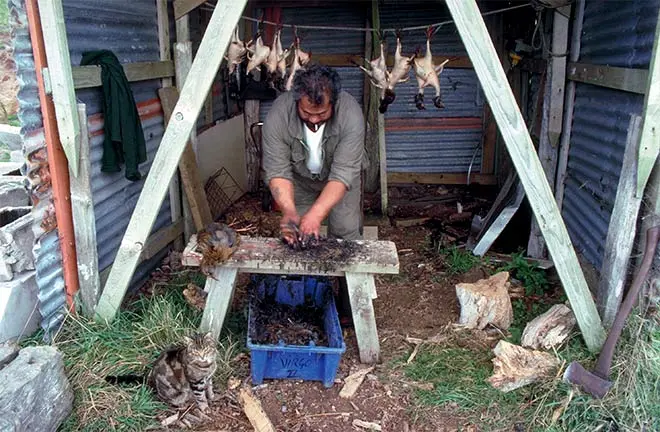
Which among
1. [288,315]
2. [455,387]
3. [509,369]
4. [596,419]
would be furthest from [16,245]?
[596,419]

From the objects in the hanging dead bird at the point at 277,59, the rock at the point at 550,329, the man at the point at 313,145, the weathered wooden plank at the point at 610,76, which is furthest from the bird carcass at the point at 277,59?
the rock at the point at 550,329

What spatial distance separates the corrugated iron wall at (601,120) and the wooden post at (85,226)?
365cm

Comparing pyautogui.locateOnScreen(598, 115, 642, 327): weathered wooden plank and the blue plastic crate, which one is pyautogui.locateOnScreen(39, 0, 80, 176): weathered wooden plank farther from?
pyautogui.locateOnScreen(598, 115, 642, 327): weathered wooden plank

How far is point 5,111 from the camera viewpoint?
962 cm

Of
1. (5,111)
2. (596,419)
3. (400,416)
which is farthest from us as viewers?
(5,111)

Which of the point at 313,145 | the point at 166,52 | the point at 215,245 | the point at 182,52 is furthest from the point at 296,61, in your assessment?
the point at 215,245

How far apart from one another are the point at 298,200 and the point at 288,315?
3.23 ft

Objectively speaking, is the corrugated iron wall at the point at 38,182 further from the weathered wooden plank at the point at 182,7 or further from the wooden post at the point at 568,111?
the wooden post at the point at 568,111

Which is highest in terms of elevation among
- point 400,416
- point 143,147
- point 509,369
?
point 143,147

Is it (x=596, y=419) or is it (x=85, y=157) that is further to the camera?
(x=85, y=157)

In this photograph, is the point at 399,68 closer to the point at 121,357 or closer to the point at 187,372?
the point at 187,372

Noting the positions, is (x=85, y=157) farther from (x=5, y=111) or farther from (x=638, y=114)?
(x=5, y=111)

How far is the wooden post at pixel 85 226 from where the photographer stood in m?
3.60

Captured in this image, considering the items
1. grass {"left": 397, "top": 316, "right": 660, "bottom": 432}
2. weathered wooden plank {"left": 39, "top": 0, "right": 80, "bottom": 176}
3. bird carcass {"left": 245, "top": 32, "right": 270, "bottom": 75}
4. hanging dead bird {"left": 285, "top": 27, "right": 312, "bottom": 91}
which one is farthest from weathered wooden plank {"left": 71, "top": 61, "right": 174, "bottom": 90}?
grass {"left": 397, "top": 316, "right": 660, "bottom": 432}
